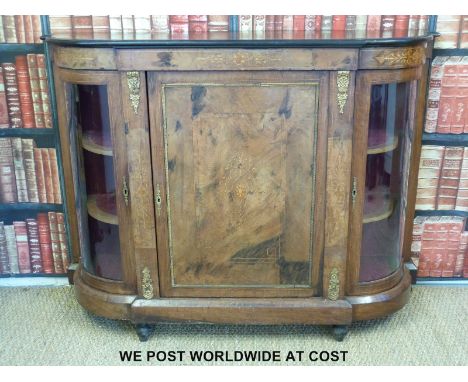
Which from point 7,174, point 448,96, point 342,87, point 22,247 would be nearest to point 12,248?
point 22,247

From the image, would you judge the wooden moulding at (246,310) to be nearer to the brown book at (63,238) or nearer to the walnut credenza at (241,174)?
the walnut credenza at (241,174)

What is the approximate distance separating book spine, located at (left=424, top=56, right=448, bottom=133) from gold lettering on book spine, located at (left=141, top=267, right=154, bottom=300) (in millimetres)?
1143

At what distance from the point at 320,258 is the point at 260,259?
0.20 m

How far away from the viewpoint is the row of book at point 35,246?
222cm

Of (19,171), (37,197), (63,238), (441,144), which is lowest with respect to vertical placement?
(63,238)

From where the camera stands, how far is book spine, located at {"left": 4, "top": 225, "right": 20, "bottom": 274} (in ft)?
7.32

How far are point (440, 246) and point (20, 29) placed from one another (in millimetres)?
1802

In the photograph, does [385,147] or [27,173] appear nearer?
[385,147]

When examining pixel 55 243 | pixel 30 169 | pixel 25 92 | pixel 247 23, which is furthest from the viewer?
pixel 55 243

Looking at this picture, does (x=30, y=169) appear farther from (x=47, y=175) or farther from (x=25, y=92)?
(x=25, y=92)

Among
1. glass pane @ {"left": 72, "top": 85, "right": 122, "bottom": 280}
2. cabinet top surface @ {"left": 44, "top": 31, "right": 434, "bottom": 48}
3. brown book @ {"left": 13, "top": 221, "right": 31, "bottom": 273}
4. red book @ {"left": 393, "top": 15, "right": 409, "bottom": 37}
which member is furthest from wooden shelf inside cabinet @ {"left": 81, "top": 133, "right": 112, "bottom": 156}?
red book @ {"left": 393, "top": 15, "right": 409, "bottom": 37}

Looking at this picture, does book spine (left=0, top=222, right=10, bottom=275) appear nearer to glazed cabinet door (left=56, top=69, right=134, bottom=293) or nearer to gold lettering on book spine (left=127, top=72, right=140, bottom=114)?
glazed cabinet door (left=56, top=69, right=134, bottom=293)

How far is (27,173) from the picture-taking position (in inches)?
84.5

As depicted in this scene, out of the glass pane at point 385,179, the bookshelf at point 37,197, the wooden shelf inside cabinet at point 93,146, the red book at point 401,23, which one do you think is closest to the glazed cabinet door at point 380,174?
the glass pane at point 385,179
